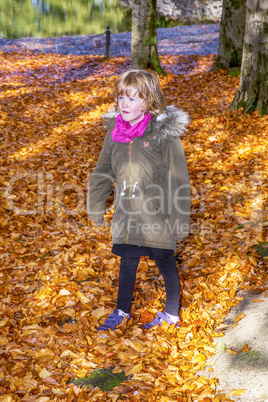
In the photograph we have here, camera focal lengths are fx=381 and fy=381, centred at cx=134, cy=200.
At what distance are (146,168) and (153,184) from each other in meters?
0.14

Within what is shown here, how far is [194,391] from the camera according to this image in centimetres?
259

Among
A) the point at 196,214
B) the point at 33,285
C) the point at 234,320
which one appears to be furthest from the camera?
the point at 196,214

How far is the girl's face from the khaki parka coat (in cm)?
14

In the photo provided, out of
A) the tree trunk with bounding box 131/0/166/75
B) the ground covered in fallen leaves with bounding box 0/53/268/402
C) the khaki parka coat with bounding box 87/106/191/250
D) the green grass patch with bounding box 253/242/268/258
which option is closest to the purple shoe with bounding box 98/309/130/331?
the ground covered in fallen leaves with bounding box 0/53/268/402

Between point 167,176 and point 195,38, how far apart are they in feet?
58.4

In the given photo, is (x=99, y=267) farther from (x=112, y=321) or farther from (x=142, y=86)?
(x=142, y=86)

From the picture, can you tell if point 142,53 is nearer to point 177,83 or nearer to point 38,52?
point 177,83

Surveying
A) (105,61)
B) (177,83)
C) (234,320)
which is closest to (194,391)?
(234,320)

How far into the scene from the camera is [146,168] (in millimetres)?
2820

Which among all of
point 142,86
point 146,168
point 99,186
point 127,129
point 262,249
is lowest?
point 262,249

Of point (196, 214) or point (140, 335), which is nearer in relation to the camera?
point (140, 335)

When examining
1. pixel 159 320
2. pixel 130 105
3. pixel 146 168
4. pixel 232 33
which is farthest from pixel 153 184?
pixel 232 33

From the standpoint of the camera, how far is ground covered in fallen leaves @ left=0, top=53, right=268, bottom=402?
113 inches

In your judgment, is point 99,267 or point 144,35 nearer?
point 99,267
